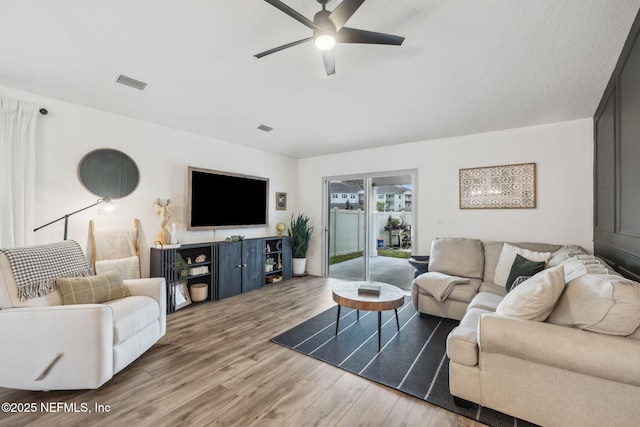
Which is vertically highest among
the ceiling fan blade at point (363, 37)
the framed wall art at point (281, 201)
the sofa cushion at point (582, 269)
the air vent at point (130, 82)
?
the air vent at point (130, 82)

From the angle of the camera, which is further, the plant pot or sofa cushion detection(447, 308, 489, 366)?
the plant pot

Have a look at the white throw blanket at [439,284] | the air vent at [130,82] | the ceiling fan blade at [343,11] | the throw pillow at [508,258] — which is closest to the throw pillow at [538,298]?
the white throw blanket at [439,284]

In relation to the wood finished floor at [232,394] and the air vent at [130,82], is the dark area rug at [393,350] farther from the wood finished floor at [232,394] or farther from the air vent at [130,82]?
the air vent at [130,82]

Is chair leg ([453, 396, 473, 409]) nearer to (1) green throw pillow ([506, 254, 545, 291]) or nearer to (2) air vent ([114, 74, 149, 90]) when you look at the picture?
(1) green throw pillow ([506, 254, 545, 291])

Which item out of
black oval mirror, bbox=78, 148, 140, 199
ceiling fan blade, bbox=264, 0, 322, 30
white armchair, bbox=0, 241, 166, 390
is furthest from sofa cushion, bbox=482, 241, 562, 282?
black oval mirror, bbox=78, 148, 140, 199

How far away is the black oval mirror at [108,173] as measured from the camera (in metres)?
3.13

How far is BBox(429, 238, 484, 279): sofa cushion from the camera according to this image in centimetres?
347

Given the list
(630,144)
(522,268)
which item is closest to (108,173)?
(522,268)

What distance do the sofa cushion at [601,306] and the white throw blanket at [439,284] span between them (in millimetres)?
1437

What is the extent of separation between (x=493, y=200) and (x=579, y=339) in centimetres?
282

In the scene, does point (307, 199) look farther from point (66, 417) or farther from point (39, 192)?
point (66, 417)

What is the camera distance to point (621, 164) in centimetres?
224

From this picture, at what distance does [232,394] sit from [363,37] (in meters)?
2.54

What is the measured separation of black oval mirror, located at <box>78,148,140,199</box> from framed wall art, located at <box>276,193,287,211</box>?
2.47m
